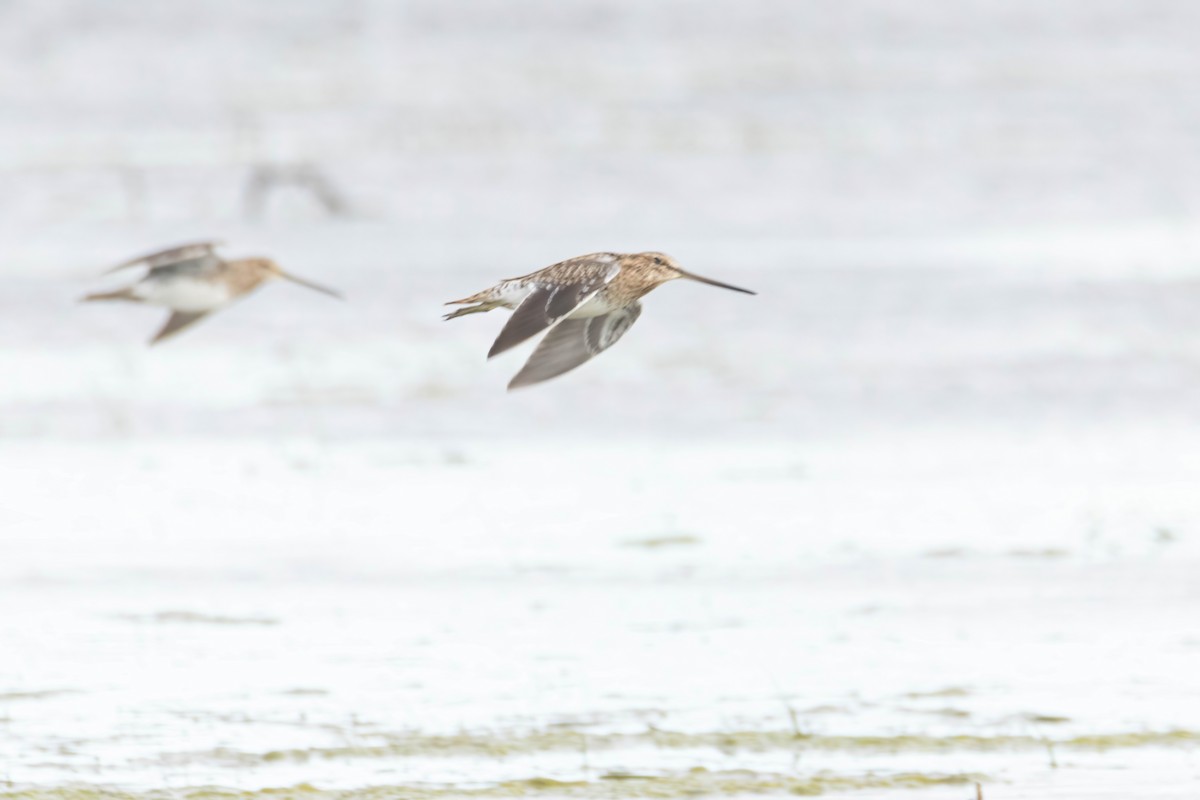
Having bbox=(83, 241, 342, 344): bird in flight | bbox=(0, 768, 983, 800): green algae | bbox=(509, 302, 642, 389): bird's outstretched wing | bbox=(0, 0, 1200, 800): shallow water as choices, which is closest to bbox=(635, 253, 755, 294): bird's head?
bbox=(509, 302, 642, 389): bird's outstretched wing

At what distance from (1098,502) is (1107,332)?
333 centimetres

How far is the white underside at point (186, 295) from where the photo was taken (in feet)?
28.4

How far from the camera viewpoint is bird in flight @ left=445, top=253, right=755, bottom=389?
17.9 ft

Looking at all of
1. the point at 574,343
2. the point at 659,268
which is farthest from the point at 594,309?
the point at 659,268

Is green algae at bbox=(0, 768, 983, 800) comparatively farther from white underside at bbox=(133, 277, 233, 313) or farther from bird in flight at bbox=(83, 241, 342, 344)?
white underside at bbox=(133, 277, 233, 313)

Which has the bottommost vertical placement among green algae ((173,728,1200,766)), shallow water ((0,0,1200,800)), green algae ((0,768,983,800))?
green algae ((0,768,983,800))

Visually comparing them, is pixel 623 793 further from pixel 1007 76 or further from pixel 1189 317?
pixel 1007 76

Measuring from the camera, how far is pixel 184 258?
840 cm

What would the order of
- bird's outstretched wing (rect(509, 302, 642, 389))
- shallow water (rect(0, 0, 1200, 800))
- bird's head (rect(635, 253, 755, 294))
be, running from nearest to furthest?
bird's outstretched wing (rect(509, 302, 642, 389))
shallow water (rect(0, 0, 1200, 800))
bird's head (rect(635, 253, 755, 294))

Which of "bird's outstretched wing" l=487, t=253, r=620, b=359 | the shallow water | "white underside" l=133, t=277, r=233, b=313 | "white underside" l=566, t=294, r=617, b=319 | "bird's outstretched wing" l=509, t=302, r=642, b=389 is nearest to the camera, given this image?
"bird's outstretched wing" l=487, t=253, r=620, b=359

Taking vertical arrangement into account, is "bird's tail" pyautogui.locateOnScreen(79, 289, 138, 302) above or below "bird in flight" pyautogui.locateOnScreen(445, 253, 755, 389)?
above

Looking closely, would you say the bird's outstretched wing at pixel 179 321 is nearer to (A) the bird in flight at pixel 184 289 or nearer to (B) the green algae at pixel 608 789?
(A) the bird in flight at pixel 184 289

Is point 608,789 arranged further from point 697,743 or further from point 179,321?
point 179,321

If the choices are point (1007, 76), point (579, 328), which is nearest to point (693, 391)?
point (579, 328)
